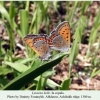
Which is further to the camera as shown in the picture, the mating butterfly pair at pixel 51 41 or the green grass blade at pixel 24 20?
the green grass blade at pixel 24 20

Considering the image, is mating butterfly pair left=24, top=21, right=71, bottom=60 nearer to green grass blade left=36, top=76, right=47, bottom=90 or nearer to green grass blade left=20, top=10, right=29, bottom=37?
green grass blade left=36, top=76, right=47, bottom=90

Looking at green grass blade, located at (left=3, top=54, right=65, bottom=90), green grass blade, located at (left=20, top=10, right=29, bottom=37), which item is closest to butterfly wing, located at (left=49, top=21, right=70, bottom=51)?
green grass blade, located at (left=3, top=54, right=65, bottom=90)

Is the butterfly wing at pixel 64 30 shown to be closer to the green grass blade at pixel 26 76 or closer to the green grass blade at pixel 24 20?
the green grass blade at pixel 26 76

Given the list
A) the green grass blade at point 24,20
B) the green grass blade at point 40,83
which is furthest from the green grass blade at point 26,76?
the green grass blade at point 24,20

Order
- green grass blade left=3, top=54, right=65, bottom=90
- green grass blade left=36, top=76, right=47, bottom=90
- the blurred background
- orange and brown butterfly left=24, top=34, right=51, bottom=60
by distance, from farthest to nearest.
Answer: the blurred background, green grass blade left=36, top=76, right=47, bottom=90, orange and brown butterfly left=24, top=34, right=51, bottom=60, green grass blade left=3, top=54, right=65, bottom=90

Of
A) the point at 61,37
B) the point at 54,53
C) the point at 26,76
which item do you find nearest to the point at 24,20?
the point at 54,53

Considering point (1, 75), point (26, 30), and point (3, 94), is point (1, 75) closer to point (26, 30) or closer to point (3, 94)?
point (3, 94)

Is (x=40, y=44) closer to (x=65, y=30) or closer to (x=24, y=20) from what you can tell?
(x=65, y=30)
